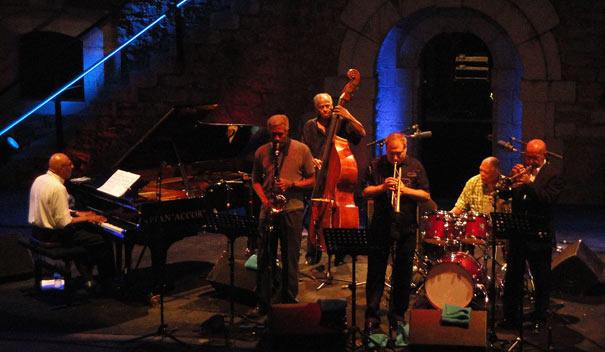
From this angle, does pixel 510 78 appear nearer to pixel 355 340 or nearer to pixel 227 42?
pixel 227 42

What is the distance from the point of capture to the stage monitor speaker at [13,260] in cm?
880

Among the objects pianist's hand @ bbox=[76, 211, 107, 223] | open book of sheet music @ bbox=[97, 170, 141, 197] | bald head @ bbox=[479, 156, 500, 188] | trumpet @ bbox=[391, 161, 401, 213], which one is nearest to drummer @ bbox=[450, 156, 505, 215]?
bald head @ bbox=[479, 156, 500, 188]

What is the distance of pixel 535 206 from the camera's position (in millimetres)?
7004

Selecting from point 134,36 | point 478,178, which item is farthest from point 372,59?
point 478,178

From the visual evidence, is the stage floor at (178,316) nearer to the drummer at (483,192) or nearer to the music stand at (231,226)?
the music stand at (231,226)

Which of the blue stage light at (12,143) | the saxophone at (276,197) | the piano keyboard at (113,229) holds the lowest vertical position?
the piano keyboard at (113,229)

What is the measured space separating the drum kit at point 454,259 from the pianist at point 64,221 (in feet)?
11.2

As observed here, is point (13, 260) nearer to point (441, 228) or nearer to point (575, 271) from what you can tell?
point (441, 228)

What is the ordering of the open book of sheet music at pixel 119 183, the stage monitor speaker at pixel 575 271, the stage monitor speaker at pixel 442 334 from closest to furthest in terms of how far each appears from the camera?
the stage monitor speaker at pixel 442 334, the open book of sheet music at pixel 119 183, the stage monitor speaker at pixel 575 271

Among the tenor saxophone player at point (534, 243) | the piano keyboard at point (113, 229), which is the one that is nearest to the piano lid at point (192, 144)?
the piano keyboard at point (113, 229)

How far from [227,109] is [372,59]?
269cm

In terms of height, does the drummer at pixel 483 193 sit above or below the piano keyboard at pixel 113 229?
above

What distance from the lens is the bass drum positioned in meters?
6.96

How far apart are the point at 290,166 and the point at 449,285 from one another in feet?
6.13
